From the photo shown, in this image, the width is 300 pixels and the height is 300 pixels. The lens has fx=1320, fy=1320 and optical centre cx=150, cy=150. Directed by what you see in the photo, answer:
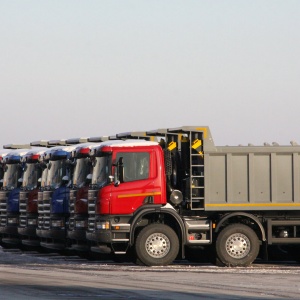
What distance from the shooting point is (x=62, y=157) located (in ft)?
118

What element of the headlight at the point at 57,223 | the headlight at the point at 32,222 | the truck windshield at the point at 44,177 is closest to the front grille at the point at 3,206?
the headlight at the point at 32,222

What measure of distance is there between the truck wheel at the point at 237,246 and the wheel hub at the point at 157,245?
1255 millimetres

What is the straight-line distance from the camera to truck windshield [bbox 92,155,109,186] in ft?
104

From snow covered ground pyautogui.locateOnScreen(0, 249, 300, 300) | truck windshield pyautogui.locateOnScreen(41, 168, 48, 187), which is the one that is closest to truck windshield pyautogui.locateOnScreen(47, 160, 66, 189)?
truck windshield pyautogui.locateOnScreen(41, 168, 48, 187)

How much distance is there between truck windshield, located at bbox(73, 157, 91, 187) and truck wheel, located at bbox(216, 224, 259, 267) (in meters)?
3.89

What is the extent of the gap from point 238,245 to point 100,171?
380 cm

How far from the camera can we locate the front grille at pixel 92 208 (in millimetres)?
32031

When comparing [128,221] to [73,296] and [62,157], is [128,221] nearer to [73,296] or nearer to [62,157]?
[62,157]

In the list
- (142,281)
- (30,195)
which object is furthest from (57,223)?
(142,281)

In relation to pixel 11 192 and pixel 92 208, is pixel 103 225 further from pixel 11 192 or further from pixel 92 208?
pixel 11 192

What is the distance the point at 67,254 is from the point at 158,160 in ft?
27.3

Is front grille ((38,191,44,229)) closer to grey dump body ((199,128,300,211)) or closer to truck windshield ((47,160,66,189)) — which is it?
truck windshield ((47,160,66,189))

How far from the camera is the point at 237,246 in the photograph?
105 feet

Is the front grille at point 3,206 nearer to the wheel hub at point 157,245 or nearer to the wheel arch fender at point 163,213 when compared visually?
the wheel arch fender at point 163,213
